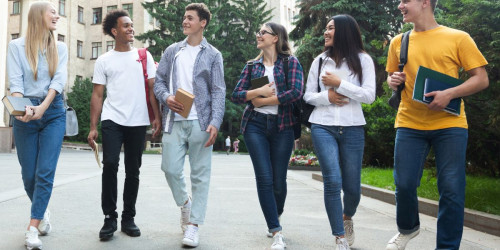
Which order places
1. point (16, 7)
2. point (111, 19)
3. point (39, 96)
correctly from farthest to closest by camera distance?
point (16, 7) → point (111, 19) → point (39, 96)

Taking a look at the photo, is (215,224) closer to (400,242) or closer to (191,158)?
(191,158)

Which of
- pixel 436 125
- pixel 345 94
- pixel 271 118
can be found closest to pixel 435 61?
pixel 436 125

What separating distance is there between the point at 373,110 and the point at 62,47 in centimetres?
1261

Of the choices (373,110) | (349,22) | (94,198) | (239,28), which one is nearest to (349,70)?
(349,22)

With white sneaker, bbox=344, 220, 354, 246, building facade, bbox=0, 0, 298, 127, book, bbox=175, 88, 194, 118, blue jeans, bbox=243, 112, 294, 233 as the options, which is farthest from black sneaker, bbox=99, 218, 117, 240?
building facade, bbox=0, 0, 298, 127

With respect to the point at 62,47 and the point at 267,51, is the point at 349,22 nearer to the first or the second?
the point at 267,51

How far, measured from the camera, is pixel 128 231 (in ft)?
16.8

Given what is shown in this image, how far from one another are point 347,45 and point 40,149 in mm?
2895

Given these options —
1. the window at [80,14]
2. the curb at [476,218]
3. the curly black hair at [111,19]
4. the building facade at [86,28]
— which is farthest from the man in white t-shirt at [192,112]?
the window at [80,14]

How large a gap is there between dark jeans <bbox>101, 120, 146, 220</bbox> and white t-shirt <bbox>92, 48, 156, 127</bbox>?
0.31 ft

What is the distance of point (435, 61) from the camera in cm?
405

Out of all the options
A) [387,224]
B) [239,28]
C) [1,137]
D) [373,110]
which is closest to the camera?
[387,224]

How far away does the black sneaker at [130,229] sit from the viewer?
5.09 meters

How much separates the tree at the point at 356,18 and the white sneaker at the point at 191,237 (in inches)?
906
